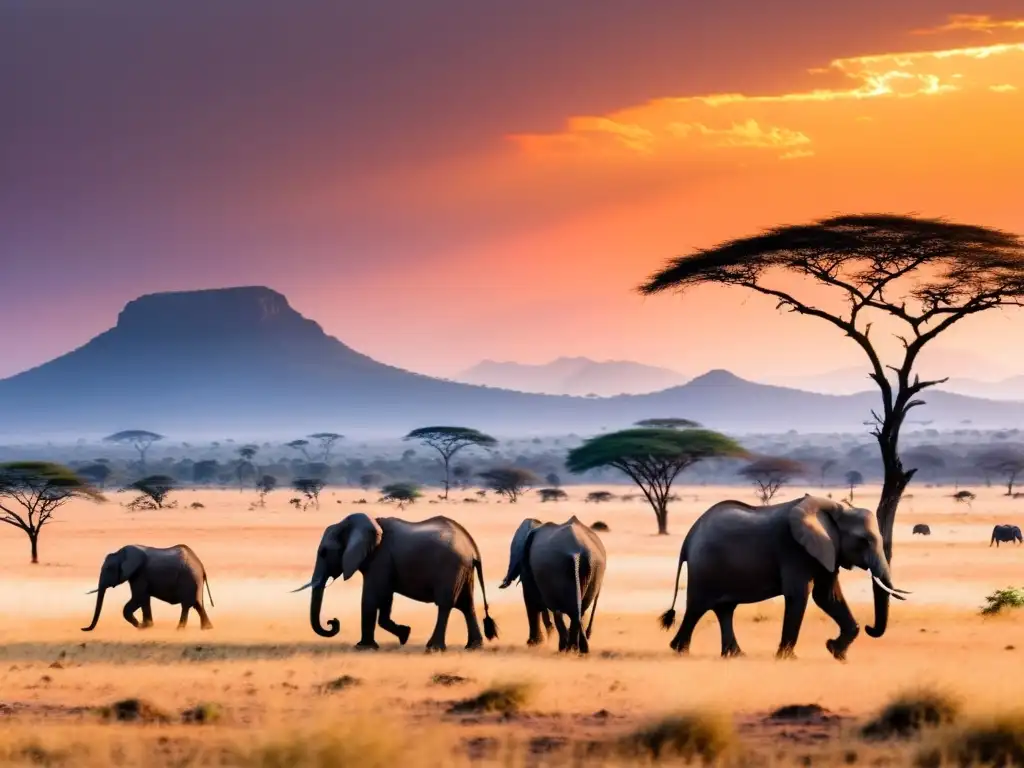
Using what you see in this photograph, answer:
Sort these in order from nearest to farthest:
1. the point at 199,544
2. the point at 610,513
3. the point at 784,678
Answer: the point at 784,678 < the point at 199,544 < the point at 610,513

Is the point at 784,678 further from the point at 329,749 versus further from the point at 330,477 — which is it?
the point at 330,477

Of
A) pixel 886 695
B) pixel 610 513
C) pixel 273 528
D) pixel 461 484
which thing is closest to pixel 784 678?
pixel 886 695

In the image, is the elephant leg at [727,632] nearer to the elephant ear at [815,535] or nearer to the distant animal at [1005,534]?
the elephant ear at [815,535]

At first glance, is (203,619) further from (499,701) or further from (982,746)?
(982,746)

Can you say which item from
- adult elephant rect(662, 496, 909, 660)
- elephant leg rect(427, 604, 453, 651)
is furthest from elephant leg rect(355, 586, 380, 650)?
adult elephant rect(662, 496, 909, 660)

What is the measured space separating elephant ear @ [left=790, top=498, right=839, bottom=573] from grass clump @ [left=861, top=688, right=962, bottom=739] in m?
5.27

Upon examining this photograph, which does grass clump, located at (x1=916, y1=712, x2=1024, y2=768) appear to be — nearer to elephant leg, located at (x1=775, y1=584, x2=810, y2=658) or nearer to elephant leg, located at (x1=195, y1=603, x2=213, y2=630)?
elephant leg, located at (x1=775, y1=584, x2=810, y2=658)

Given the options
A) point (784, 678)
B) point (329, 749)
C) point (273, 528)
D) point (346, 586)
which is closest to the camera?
Answer: point (329, 749)

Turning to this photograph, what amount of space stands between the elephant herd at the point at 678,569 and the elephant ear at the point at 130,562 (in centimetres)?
645

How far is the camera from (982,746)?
12188 mm

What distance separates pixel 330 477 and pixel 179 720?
6110 inches

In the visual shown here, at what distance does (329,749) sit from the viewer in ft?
37.6

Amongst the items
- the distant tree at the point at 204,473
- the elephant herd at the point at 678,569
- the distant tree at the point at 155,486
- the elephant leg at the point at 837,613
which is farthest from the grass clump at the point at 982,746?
the distant tree at the point at 204,473

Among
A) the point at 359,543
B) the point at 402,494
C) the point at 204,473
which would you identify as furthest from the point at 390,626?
the point at 204,473
